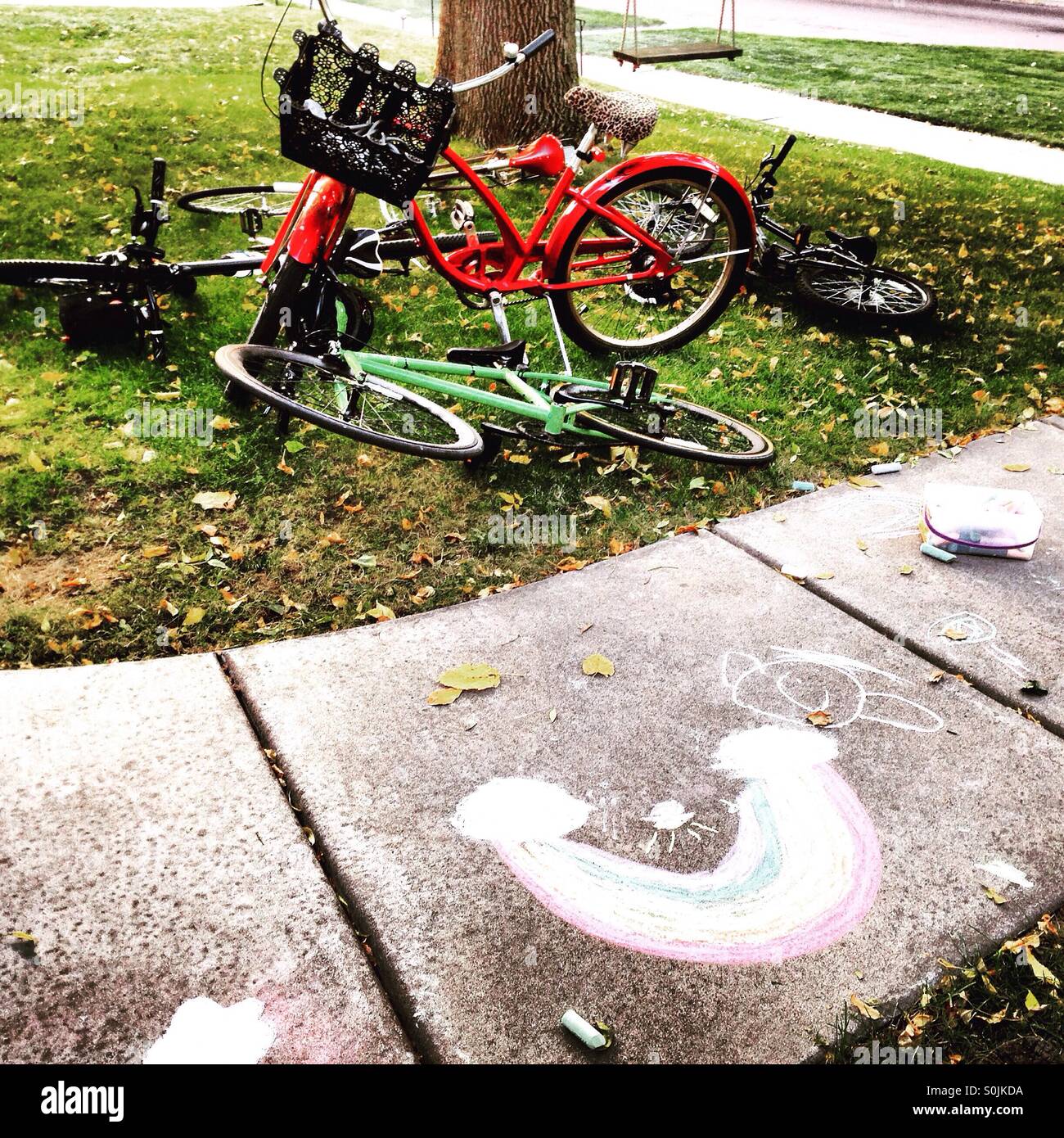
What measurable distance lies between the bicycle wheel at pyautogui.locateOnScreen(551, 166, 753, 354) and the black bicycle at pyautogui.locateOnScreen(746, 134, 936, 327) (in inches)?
15.1

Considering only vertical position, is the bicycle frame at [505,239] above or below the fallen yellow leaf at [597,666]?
above

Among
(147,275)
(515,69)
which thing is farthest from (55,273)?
(515,69)

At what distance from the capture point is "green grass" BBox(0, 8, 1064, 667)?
3389mm

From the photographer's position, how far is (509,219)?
4.86 m

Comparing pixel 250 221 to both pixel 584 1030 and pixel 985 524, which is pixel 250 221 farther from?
pixel 584 1030

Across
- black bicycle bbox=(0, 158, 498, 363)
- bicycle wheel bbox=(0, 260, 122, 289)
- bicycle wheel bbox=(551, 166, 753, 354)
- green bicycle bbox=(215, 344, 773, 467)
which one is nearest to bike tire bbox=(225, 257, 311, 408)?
green bicycle bbox=(215, 344, 773, 467)

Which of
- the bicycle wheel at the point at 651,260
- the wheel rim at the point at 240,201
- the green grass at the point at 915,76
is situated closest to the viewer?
the bicycle wheel at the point at 651,260

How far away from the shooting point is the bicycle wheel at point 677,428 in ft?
13.6

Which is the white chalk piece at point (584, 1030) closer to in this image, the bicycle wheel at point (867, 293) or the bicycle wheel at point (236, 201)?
the bicycle wheel at point (236, 201)

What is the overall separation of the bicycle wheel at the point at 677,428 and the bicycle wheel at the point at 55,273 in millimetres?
2496

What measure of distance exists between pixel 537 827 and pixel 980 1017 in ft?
3.67

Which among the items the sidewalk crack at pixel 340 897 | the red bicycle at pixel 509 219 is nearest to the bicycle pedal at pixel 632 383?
the red bicycle at pixel 509 219

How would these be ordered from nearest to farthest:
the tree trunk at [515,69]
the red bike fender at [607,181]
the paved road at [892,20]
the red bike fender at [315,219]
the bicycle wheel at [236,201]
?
the red bike fender at [315,219] < the red bike fender at [607,181] < the bicycle wheel at [236,201] < the tree trunk at [515,69] < the paved road at [892,20]

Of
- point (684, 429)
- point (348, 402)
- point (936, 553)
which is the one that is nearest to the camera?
point (936, 553)
